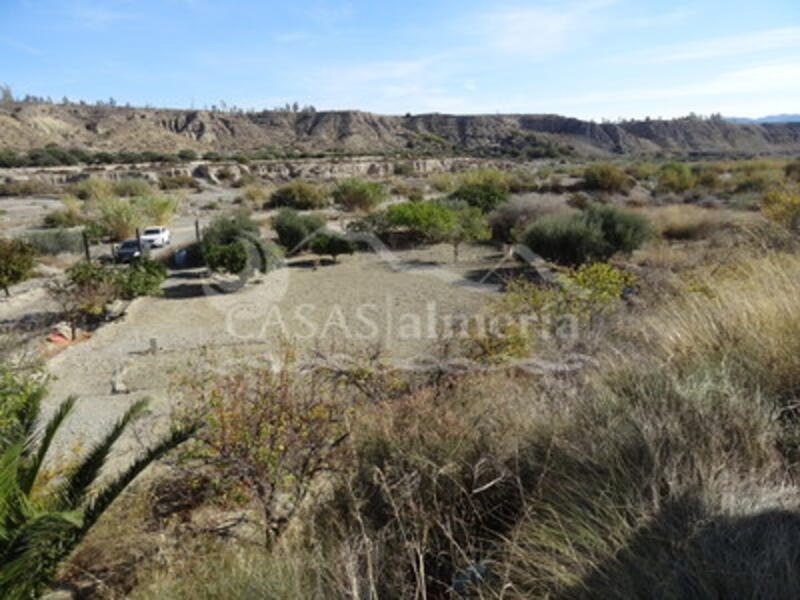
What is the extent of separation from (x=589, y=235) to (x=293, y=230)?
33.2 ft

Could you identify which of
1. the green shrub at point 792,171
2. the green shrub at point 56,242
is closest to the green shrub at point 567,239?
the green shrub at point 56,242

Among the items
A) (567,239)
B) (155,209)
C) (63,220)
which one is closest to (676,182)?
(567,239)

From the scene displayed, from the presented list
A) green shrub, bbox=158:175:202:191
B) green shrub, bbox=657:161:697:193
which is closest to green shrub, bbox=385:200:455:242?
green shrub, bbox=657:161:697:193

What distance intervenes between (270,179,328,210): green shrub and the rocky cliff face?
44.8 m

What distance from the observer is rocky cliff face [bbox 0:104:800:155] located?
234 ft

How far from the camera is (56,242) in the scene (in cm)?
1947

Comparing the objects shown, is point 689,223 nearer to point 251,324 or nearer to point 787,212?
point 787,212

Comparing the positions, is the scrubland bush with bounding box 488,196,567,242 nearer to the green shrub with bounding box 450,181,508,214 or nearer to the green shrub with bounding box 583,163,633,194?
the green shrub with bounding box 450,181,508,214

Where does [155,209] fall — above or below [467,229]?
above

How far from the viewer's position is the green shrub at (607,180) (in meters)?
29.9

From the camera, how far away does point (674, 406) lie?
9.08ft

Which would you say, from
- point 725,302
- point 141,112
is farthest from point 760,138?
point 725,302

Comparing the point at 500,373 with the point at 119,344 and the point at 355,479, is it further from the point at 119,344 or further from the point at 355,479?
the point at 119,344

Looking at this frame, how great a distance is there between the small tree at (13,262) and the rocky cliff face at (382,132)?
6166 cm
